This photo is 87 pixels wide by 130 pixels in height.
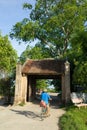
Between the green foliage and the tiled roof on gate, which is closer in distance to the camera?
the tiled roof on gate

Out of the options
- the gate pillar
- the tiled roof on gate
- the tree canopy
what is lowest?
the gate pillar

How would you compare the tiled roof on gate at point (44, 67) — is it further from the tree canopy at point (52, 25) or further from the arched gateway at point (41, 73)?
the tree canopy at point (52, 25)

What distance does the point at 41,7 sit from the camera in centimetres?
4562

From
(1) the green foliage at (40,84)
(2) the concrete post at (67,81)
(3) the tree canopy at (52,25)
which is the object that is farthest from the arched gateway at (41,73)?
(1) the green foliage at (40,84)

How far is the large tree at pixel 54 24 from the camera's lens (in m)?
42.9

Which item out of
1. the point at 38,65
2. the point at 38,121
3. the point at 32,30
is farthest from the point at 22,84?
the point at 32,30

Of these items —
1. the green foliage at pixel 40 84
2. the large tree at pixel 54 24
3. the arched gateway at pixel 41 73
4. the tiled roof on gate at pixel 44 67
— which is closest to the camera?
the arched gateway at pixel 41 73

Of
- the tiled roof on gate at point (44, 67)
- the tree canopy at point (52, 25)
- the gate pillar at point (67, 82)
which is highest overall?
the tree canopy at point (52, 25)

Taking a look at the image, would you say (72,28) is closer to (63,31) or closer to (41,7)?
(63,31)

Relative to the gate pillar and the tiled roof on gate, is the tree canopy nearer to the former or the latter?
the tiled roof on gate

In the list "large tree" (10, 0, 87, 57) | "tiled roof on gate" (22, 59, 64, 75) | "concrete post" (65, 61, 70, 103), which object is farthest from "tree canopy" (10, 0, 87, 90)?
"concrete post" (65, 61, 70, 103)

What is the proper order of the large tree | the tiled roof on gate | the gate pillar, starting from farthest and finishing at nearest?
the large tree → the tiled roof on gate → the gate pillar

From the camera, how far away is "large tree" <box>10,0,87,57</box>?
42.9 meters

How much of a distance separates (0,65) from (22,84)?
9.56 metres
